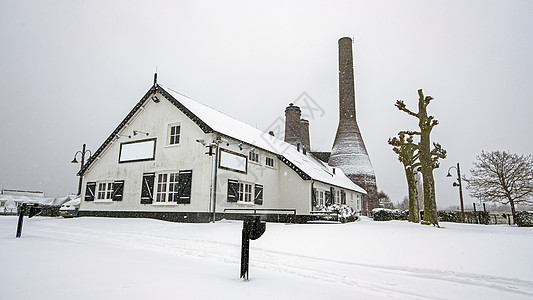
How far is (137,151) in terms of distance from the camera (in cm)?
1758

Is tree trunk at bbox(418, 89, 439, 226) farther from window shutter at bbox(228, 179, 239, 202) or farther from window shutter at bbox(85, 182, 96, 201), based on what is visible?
window shutter at bbox(85, 182, 96, 201)

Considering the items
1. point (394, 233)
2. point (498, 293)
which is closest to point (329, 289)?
point (498, 293)

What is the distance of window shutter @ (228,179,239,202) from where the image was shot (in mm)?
16094

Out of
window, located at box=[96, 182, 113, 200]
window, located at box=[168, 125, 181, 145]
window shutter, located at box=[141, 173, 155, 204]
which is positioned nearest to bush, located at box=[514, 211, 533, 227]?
window, located at box=[168, 125, 181, 145]

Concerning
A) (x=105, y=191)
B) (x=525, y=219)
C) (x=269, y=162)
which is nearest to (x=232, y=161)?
(x=269, y=162)

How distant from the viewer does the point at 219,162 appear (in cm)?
1558

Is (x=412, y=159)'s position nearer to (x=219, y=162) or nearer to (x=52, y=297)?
(x=219, y=162)

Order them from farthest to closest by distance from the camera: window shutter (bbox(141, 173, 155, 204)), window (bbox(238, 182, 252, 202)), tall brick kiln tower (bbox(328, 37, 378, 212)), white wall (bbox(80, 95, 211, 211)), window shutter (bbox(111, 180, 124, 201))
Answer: tall brick kiln tower (bbox(328, 37, 378, 212))
window shutter (bbox(111, 180, 124, 201))
window (bbox(238, 182, 252, 202))
window shutter (bbox(141, 173, 155, 204))
white wall (bbox(80, 95, 211, 211))

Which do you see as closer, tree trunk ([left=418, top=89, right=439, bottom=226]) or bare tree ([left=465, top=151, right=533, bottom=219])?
tree trunk ([left=418, top=89, right=439, bottom=226])

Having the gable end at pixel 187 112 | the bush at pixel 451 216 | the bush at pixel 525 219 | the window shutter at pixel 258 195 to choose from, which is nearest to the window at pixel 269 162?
the window shutter at pixel 258 195

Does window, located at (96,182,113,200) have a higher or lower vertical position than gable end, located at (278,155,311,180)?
lower

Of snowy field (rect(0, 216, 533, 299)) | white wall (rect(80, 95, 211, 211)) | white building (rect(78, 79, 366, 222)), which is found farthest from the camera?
white building (rect(78, 79, 366, 222))

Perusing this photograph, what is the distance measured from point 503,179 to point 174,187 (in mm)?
27046

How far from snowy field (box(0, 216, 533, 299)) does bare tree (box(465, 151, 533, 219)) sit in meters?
23.6
